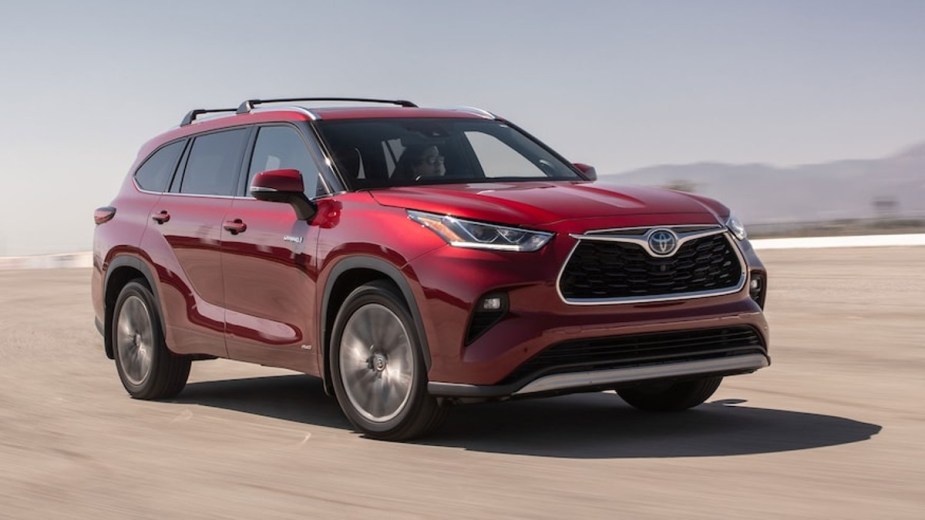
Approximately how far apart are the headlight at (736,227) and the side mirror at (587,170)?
139cm

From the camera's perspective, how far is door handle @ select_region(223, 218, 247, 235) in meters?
8.56

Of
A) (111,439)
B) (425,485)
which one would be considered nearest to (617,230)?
(425,485)

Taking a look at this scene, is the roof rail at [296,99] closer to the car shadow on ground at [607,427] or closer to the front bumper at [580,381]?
the car shadow on ground at [607,427]

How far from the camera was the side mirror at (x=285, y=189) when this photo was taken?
786cm

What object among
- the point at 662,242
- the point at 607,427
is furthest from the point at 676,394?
the point at 662,242

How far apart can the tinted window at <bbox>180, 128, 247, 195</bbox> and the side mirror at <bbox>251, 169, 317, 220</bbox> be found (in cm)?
105

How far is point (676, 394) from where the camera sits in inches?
335

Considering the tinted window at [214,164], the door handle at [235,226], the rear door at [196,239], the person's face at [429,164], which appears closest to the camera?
the person's face at [429,164]

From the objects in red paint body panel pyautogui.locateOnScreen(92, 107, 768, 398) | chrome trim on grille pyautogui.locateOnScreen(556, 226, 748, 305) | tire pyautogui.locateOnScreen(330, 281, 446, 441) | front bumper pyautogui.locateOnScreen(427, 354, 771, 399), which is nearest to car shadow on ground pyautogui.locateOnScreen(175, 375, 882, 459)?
tire pyautogui.locateOnScreen(330, 281, 446, 441)

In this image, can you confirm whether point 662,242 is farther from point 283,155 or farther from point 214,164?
point 214,164

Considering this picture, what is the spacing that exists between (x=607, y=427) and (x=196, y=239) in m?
2.79

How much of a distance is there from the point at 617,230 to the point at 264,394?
13.1 feet

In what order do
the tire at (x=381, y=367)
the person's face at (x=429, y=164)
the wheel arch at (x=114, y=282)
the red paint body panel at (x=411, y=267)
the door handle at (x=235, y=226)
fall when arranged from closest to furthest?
the red paint body panel at (x=411, y=267), the tire at (x=381, y=367), the person's face at (x=429, y=164), the door handle at (x=235, y=226), the wheel arch at (x=114, y=282)

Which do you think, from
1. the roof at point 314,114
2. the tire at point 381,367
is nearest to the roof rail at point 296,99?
the roof at point 314,114
